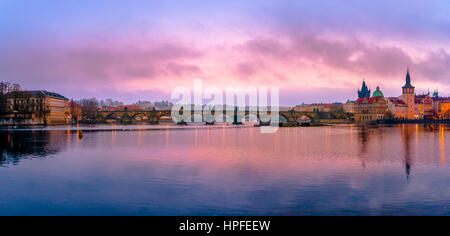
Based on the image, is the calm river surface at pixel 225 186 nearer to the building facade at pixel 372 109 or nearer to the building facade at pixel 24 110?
the building facade at pixel 24 110

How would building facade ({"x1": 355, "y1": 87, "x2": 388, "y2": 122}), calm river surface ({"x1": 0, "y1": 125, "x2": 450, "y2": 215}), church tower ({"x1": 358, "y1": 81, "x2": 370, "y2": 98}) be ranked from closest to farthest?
1. calm river surface ({"x1": 0, "y1": 125, "x2": 450, "y2": 215})
2. building facade ({"x1": 355, "y1": 87, "x2": 388, "y2": 122})
3. church tower ({"x1": 358, "y1": 81, "x2": 370, "y2": 98})

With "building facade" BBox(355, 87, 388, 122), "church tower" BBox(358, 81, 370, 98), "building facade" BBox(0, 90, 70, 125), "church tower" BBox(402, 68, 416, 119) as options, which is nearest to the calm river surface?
"building facade" BBox(0, 90, 70, 125)

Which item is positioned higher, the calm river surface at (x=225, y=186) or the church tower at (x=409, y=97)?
the church tower at (x=409, y=97)

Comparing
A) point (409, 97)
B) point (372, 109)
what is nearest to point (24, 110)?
point (372, 109)

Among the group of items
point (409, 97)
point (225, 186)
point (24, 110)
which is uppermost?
point (409, 97)

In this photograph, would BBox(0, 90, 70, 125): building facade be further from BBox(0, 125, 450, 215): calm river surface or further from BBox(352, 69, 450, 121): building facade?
BBox(352, 69, 450, 121): building facade

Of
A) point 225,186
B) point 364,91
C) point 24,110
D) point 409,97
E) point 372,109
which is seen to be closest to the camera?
point 225,186

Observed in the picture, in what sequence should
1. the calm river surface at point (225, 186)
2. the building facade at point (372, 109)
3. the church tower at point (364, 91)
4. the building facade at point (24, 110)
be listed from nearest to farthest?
the calm river surface at point (225, 186)
the building facade at point (24, 110)
the building facade at point (372, 109)
the church tower at point (364, 91)

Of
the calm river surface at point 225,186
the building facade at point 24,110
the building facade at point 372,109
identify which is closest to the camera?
the calm river surface at point 225,186

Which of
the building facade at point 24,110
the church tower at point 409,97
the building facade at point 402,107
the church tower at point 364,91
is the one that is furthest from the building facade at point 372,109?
the building facade at point 24,110

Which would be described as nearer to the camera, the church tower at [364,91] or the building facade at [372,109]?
the building facade at [372,109]

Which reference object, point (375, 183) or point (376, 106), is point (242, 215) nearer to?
point (375, 183)

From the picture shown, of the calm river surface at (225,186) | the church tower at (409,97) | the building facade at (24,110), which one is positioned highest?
the church tower at (409,97)

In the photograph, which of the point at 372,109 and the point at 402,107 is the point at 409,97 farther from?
the point at 372,109
